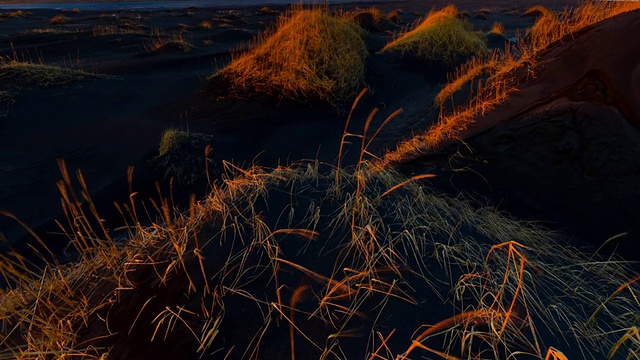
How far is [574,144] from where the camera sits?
128 inches

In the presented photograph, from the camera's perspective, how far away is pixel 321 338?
1.63m

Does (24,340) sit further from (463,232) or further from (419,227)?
(463,232)

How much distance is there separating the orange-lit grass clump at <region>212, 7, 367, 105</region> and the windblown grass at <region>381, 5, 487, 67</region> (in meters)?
→ 3.56

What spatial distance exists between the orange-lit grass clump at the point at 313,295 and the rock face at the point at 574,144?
34.9 inches

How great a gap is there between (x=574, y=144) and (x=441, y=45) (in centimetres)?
952

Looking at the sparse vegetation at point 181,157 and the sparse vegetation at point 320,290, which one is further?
the sparse vegetation at point 181,157

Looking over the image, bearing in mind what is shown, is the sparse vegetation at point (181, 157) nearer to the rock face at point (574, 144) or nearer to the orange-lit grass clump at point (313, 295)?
the orange-lit grass clump at point (313, 295)

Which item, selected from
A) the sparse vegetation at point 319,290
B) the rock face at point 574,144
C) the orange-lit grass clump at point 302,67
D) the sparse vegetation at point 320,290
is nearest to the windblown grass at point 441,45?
the orange-lit grass clump at point 302,67

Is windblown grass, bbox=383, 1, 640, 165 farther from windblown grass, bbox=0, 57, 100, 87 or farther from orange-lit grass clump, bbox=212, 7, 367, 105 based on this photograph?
windblown grass, bbox=0, 57, 100, 87

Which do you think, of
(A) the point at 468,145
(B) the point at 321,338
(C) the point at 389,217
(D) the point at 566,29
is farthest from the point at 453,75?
(B) the point at 321,338

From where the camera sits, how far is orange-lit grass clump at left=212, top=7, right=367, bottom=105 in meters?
8.09

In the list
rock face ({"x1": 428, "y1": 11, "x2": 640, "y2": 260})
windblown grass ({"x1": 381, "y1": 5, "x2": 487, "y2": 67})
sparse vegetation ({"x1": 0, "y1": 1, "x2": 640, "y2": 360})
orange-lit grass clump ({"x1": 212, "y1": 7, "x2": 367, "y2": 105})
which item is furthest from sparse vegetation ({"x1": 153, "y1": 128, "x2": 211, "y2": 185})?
windblown grass ({"x1": 381, "y1": 5, "x2": 487, "y2": 67})

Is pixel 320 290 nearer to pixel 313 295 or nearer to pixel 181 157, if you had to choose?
pixel 313 295

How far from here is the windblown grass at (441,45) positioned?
447 inches
